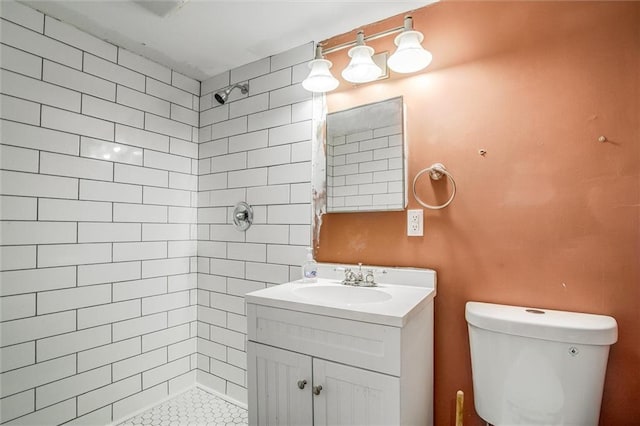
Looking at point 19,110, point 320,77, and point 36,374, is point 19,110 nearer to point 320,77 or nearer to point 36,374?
point 36,374

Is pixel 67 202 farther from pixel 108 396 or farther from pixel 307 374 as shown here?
pixel 307 374

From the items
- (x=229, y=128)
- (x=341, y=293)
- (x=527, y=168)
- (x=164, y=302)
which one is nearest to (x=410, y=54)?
(x=527, y=168)

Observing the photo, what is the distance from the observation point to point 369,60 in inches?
58.1

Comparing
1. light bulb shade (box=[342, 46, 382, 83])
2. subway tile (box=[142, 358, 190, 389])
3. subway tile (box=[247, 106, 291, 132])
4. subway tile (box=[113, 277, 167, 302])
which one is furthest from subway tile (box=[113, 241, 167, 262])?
light bulb shade (box=[342, 46, 382, 83])

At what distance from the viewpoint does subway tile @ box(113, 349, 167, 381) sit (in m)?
1.79

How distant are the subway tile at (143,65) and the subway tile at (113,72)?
0.11 ft

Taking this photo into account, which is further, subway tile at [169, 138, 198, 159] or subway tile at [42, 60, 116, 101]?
subway tile at [169, 138, 198, 159]

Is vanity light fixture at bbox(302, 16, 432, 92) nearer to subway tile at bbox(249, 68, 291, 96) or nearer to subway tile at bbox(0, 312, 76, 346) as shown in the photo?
subway tile at bbox(249, 68, 291, 96)

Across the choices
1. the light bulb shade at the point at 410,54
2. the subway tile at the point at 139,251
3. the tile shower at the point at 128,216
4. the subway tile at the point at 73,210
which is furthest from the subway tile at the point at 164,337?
the light bulb shade at the point at 410,54

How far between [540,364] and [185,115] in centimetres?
223

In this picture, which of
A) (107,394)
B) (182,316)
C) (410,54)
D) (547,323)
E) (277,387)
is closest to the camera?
(547,323)

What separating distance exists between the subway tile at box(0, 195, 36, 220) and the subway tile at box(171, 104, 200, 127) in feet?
2.93

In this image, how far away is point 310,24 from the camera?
1.63 m

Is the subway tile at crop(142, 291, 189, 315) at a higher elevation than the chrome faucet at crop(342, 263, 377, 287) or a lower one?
lower
